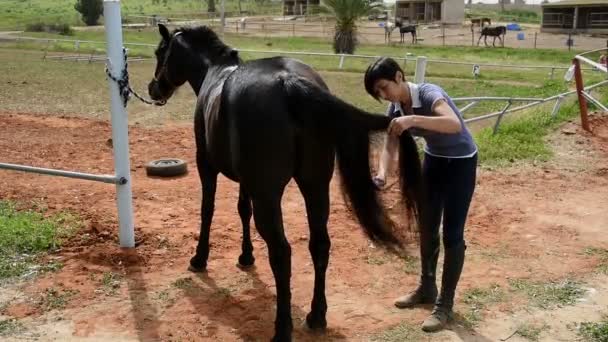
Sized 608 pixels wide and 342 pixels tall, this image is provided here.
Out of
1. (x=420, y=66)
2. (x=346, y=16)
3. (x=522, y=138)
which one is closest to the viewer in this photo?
(x=420, y=66)

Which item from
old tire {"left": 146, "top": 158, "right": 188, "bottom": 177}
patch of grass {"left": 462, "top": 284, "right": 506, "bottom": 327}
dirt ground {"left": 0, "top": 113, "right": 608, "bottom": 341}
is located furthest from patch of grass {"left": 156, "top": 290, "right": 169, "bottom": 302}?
old tire {"left": 146, "top": 158, "right": 188, "bottom": 177}

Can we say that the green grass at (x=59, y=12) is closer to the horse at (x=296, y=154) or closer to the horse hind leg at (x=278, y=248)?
the horse at (x=296, y=154)

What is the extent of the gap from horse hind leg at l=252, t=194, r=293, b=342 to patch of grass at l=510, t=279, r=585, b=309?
1.74 meters

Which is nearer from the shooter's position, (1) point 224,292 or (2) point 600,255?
(1) point 224,292

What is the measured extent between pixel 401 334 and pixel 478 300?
76cm

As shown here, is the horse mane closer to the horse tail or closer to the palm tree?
the horse tail

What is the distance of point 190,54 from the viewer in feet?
15.7

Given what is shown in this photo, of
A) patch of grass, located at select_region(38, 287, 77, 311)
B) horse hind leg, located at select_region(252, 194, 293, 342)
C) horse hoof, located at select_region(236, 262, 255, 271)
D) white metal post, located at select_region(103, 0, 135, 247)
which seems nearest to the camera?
horse hind leg, located at select_region(252, 194, 293, 342)

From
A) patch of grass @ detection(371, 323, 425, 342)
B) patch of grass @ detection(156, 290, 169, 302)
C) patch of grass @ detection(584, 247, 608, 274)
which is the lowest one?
patch of grass @ detection(371, 323, 425, 342)

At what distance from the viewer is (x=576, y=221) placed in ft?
18.2

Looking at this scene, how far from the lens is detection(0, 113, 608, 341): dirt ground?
364 cm

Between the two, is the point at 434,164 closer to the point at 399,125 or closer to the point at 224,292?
the point at 399,125

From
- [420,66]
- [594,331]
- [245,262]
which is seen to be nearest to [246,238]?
[245,262]

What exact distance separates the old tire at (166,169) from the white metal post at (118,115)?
7.61 feet
